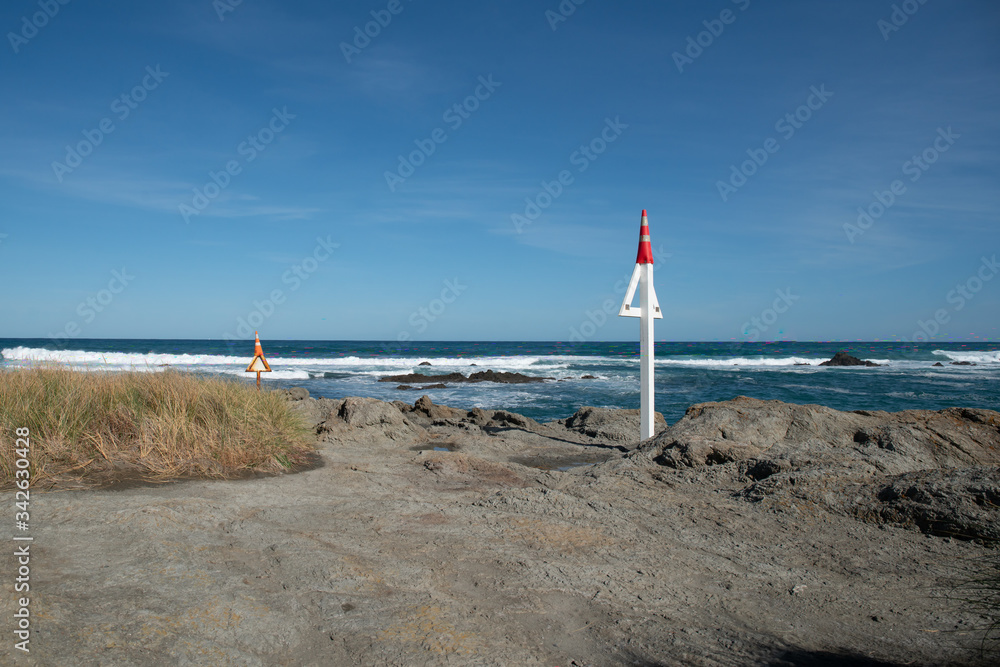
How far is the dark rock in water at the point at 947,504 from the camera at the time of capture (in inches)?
175

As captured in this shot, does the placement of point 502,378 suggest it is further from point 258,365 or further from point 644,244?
point 644,244

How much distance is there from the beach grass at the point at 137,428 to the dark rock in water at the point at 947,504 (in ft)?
19.1

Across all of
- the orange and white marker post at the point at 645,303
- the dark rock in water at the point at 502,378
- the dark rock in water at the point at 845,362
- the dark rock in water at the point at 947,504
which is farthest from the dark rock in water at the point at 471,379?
the dark rock in water at the point at 845,362

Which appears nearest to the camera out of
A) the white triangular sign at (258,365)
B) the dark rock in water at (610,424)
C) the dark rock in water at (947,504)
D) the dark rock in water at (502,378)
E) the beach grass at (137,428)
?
the dark rock in water at (947,504)

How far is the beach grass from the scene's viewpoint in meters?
5.85

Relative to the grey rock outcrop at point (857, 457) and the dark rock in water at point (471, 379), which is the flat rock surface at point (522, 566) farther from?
the dark rock in water at point (471, 379)

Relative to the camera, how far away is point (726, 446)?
22.5 feet

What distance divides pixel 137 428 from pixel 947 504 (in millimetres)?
7414

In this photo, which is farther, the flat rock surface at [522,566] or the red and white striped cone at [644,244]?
the red and white striped cone at [644,244]

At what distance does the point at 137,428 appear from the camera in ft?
21.2

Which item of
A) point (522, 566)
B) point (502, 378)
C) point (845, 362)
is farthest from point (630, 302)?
point (845, 362)

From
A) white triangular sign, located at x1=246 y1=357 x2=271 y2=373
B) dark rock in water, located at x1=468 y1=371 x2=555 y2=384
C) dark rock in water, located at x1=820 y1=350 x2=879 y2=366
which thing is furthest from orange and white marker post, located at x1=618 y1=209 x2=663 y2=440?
dark rock in water, located at x1=820 y1=350 x2=879 y2=366

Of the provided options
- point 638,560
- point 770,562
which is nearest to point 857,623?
point 770,562

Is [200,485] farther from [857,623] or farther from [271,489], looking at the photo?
[857,623]
